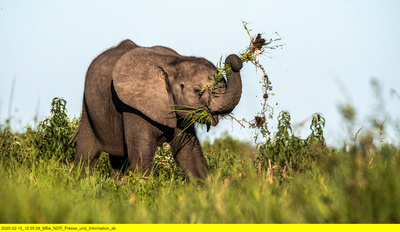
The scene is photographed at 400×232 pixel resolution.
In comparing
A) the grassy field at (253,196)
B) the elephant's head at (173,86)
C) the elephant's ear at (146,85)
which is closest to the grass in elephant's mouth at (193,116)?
the elephant's head at (173,86)

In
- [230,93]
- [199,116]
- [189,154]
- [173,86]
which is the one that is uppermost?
[173,86]

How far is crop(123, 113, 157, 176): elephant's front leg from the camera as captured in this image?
7.67m

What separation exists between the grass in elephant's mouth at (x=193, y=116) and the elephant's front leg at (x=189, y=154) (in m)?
0.46

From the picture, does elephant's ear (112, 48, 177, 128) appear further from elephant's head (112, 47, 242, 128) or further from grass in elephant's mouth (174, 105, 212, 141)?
grass in elephant's mouth (174, 105, 212, 141)

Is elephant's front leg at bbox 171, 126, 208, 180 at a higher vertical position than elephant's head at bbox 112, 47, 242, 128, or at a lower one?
lower

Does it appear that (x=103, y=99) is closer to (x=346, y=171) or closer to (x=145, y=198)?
(x=145, y=198)

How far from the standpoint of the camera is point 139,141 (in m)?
7.77

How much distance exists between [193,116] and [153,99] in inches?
27.5

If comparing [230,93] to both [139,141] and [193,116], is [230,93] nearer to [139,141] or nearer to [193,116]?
[193,116]

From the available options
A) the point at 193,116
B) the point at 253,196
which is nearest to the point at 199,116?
the point at 193,116

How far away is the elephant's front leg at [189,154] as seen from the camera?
813cm

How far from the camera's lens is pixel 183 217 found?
4328 mm

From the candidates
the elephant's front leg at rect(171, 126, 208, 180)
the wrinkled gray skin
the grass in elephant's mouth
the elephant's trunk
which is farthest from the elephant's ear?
the elephant's trunk
